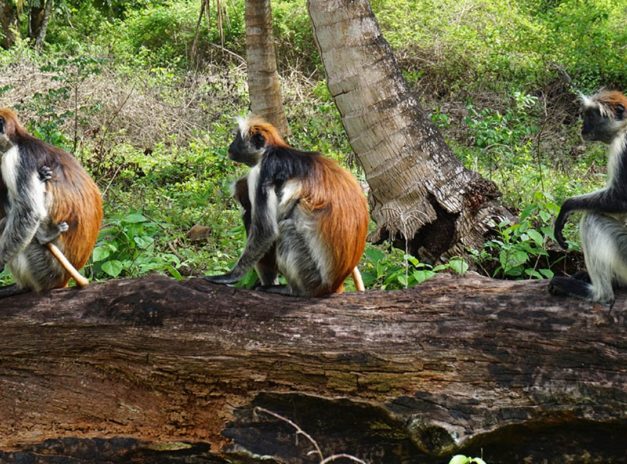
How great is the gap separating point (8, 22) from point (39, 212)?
61.2 ft

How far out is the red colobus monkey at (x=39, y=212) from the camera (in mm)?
6867

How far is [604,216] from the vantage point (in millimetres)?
5898

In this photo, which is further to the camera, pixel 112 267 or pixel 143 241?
pixel 143 241

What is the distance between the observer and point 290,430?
575 cm

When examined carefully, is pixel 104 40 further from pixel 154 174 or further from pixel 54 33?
pixel 154 174

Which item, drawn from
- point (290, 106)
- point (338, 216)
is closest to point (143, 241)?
point (338, 216)

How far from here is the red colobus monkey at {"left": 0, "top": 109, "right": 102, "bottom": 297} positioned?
22.5 feet

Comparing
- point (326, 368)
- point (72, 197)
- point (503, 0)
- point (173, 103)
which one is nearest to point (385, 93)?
point (72, 197)

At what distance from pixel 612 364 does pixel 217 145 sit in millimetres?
10787

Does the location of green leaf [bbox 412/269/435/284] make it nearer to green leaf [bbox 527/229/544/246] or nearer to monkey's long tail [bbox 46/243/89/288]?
green leaf [bbox 527/229/544/246]

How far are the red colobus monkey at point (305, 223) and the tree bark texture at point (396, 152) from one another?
235cm

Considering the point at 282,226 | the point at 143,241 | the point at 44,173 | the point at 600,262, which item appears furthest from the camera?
the point at 143,241

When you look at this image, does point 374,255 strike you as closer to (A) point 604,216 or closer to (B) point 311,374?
(B) point 311,374

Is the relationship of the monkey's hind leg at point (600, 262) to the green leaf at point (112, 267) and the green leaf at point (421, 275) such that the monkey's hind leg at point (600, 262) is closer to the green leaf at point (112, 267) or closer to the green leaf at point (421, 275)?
the green leaf at point (421, 275)
